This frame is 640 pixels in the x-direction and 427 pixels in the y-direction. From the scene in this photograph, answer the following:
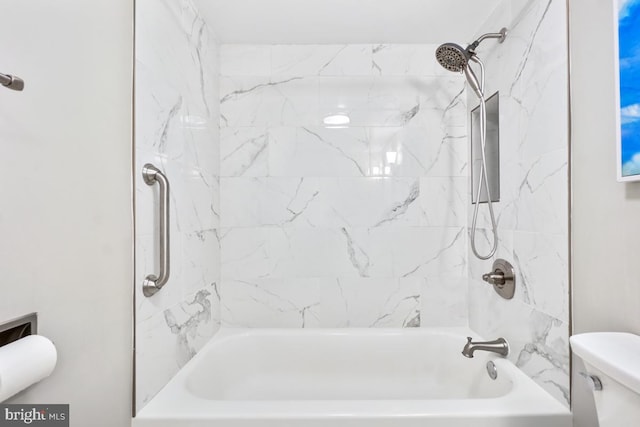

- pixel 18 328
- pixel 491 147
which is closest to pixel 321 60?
pixel 491 147

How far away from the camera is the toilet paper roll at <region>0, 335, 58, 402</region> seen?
0.67 meters

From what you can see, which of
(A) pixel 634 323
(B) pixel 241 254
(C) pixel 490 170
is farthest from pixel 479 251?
(B) pixel 241 254

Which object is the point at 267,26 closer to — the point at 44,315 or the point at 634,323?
the point at 44,315

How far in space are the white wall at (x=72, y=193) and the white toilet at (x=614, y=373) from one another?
130 cm

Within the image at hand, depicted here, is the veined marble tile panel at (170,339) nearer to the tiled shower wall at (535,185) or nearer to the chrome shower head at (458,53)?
the tiled shower wall at (535,185)

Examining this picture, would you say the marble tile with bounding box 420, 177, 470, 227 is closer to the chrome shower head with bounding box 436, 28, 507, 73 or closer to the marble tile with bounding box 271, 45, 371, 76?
the chrome shower head with bounding box 436, 28, 507, 73

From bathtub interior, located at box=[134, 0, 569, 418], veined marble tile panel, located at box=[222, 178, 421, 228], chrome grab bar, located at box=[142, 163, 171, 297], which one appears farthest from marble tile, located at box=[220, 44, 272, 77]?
chrome grab bar, located at box=[142, 163, 171, 297]

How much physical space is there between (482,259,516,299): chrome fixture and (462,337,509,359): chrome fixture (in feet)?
0.71

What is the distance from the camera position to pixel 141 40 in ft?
4.26

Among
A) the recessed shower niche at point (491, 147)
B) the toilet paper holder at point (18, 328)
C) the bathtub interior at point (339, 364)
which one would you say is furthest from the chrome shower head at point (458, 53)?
the toilet paper holder at point (18, 328)

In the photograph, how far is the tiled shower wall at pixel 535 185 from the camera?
1309 millimetres

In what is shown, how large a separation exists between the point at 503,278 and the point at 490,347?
0.33 m

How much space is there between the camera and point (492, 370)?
1680 millimetres

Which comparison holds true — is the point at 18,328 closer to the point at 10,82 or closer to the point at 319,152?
the point at 10,82
